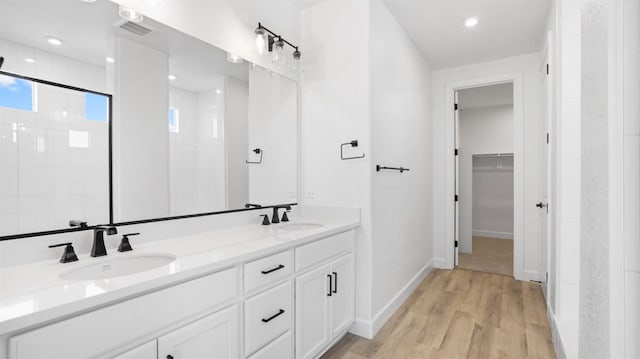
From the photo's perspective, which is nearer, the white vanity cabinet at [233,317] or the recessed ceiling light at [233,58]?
the white vanity cabinet at [233,317]

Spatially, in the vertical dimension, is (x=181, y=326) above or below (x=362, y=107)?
below

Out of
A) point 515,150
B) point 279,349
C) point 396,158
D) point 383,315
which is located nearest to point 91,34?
point 279,349

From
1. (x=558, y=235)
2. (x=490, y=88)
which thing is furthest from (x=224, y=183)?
(x=490, y=88)

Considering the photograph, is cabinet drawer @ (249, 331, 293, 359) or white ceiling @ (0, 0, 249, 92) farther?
cabinet drawer @ (249, 331, 293, 359)

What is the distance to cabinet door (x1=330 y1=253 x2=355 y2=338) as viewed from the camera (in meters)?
2.09

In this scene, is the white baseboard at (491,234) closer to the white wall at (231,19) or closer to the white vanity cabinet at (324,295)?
the white vanity cabinet at (324,295)

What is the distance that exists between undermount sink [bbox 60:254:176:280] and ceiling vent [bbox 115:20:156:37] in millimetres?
1093

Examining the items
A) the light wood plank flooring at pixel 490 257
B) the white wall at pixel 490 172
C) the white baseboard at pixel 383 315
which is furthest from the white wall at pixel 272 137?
the white wall at pixel 490 172

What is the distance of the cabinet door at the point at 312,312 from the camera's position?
5.83ft

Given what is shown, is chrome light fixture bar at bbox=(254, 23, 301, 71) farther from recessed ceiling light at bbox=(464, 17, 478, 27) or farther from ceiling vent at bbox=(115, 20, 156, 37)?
recessed ceiling light at bbox=(464, 17, 478, 27)

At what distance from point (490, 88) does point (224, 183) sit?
4.36 metres

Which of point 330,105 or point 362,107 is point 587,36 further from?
point 330,105

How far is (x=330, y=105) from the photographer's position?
2508 millimetres

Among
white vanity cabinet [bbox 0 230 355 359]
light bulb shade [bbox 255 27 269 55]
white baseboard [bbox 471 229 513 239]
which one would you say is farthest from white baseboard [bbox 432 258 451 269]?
light bulb shade [bbox 255 27 269 55]
